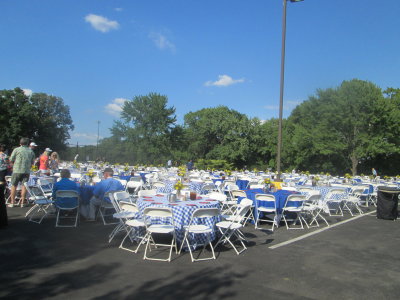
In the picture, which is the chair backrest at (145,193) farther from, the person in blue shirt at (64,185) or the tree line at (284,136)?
the tree line at (284,136)

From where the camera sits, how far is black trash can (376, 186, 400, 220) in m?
9.08

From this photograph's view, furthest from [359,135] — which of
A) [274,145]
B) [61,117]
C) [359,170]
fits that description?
[61,117]

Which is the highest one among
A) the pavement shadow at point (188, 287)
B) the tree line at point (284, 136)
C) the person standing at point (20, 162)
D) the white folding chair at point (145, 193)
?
the tree line at point (284, 136)

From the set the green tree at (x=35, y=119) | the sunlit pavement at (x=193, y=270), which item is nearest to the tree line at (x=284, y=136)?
the green tree at (x=35, y=119)

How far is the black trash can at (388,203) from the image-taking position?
29.8 ft

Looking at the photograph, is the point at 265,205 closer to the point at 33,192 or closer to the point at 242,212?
the point at 242,212

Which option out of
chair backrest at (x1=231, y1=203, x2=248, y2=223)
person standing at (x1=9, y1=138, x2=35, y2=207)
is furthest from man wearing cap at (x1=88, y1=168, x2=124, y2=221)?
chair backrest at (x1=231, y1=203, x2=248, y2=223)

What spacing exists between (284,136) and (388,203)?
3146 centimetres

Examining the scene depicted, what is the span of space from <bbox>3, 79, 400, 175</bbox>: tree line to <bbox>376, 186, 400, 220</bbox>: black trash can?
23871 mm

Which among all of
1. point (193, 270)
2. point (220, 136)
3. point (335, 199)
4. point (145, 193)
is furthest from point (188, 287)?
point (220, 136)

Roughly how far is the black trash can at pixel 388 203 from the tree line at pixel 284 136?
78.3ft

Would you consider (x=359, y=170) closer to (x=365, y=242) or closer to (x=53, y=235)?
(x=365, y=242)

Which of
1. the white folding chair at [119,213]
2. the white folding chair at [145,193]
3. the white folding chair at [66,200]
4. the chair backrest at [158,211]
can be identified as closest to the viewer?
the chair backrest at [158,211]

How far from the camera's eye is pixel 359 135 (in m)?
31.9
